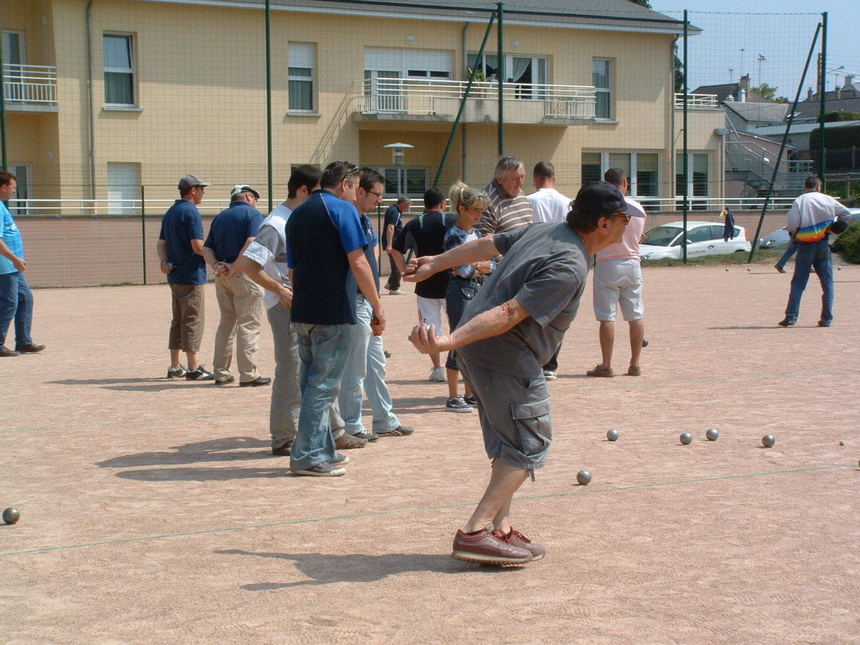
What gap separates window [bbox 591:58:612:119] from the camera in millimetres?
35000

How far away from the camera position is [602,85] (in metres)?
35.2

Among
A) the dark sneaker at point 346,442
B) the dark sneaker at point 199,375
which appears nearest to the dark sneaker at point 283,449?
the dark sneaker at point 346,442

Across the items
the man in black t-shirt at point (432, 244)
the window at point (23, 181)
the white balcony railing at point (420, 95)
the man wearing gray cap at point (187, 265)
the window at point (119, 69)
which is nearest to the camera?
the man in black t-shirt at point (432, 244)

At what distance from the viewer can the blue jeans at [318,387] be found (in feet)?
22.0

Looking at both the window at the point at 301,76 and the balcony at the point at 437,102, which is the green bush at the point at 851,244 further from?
the window at the point at 301,76

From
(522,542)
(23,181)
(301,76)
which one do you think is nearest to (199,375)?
(522,542)

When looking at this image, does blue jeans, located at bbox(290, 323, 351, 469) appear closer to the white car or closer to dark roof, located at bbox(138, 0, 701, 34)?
dark roof, located at bbox(138, 0, 701, 34)

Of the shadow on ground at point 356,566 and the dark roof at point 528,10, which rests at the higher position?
the dark roof at point 528,10

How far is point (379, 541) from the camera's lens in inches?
211

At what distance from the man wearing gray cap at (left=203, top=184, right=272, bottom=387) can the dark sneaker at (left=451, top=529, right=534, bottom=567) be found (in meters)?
5.28

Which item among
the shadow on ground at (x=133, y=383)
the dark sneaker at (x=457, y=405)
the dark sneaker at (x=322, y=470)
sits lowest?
the dark sneaker at (x=322, y=470)

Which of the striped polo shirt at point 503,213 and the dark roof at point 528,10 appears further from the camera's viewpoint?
the dark roof at point 528,10

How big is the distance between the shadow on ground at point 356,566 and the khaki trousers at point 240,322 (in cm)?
507

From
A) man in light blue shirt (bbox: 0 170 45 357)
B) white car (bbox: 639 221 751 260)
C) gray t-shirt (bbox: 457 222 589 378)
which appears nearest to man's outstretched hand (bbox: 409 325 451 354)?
gray t-shirt (bbox: 457 222 589 378)
